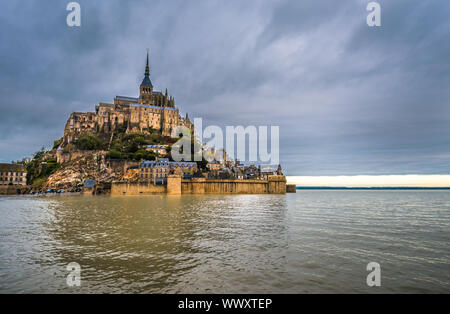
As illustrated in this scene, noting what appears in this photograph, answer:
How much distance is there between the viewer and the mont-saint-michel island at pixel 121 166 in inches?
2621

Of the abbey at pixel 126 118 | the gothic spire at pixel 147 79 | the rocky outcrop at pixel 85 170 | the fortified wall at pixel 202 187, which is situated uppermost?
the gothic spire at pixel 147 79

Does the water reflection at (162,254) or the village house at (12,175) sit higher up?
the village house at (12,175)

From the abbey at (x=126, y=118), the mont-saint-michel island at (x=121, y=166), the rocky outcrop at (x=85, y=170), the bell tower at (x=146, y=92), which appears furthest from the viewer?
the bell tower at (x=146, y=92)

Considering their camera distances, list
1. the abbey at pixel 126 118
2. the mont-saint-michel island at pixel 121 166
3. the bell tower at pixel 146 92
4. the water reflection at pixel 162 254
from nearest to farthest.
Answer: the water reflection at pixel 162 254
the mont-saint-michel island at pixel 121 166
the abbey at pixel 126 118
the bell tower at pixel 146 92

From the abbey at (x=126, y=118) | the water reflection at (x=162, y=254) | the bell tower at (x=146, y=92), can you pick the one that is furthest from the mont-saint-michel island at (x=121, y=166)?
A: the water reflection at (x=162, y=254)

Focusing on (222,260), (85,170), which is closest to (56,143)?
(85,170)

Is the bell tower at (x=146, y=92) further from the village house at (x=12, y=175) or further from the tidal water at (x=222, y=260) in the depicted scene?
the tidal water at (x=222, y=260)

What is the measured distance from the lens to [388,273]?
7613 mm

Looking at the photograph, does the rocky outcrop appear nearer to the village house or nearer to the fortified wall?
the village house

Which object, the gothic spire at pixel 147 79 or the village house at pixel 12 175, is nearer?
the village house at pixel 12 175

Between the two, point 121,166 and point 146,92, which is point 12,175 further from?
point 146,92

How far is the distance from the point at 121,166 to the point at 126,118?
29925 mm

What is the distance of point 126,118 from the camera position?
95812 mm
